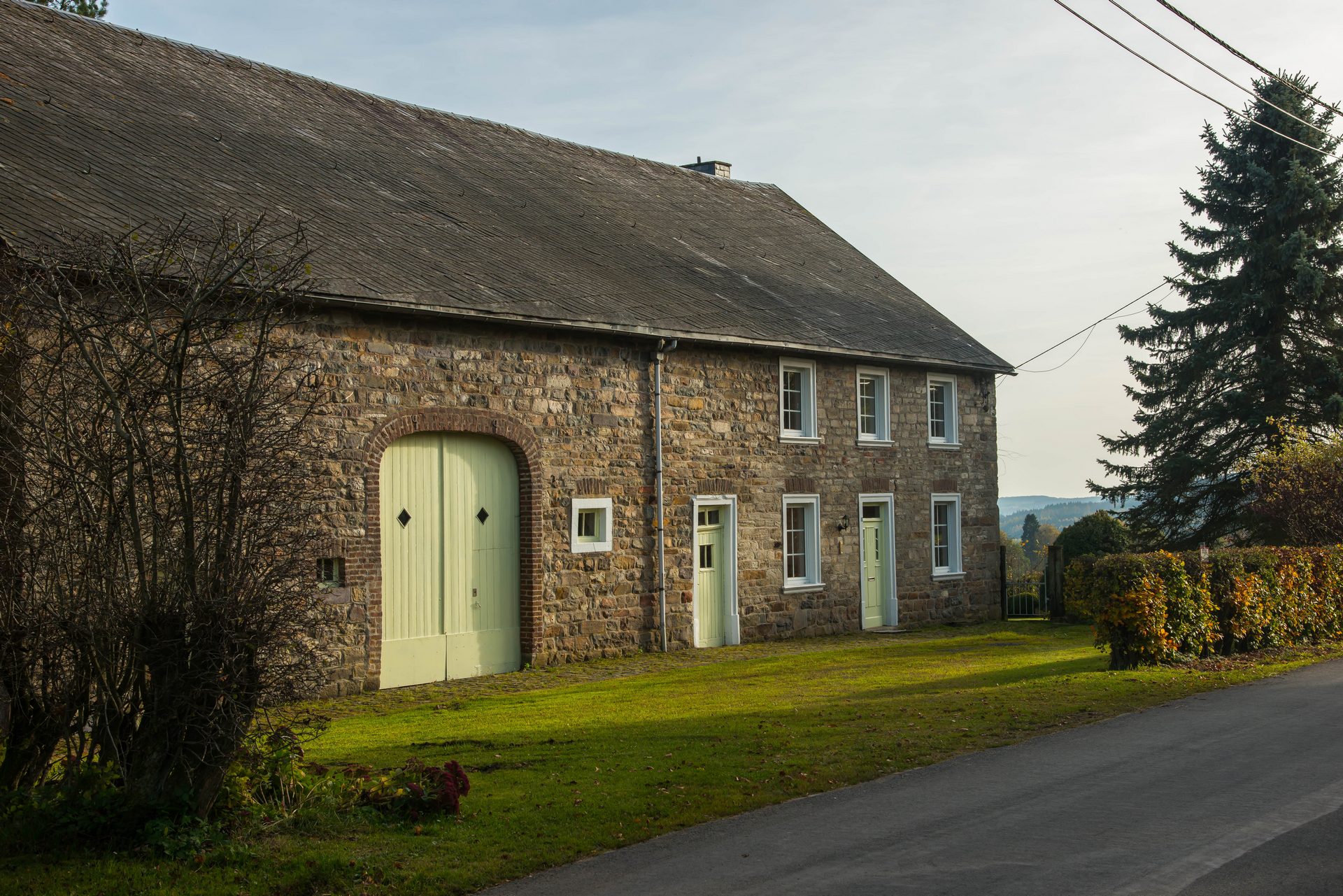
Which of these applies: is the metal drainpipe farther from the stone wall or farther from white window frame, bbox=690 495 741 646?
white window frame, bbox=690 495 741 646

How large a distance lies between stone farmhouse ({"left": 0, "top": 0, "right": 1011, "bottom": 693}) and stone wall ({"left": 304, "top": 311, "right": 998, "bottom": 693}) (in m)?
0.04

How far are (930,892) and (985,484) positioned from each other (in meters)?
20.3

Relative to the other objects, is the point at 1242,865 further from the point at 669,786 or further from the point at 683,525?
the point at 683,525

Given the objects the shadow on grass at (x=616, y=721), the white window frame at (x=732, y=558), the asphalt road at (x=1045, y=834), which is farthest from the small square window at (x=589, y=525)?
the asphalt road at (x=1045, y=834)

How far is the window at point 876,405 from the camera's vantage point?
2334cm

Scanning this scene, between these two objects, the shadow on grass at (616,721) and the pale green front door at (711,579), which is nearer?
the shadow on grass at (616,721)

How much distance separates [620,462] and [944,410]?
30.6 feet

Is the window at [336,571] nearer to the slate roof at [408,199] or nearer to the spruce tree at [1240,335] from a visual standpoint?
the slate roof at [408,199]

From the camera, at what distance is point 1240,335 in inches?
1192

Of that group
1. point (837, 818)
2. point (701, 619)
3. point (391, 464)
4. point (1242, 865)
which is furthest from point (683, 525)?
point (1242, 865)

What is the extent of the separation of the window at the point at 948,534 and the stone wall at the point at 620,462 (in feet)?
0.73

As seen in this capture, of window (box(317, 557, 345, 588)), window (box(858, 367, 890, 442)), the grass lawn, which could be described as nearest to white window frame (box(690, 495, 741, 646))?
the grass lawn

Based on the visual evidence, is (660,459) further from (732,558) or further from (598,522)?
(732,558)

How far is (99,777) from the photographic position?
7.32m
